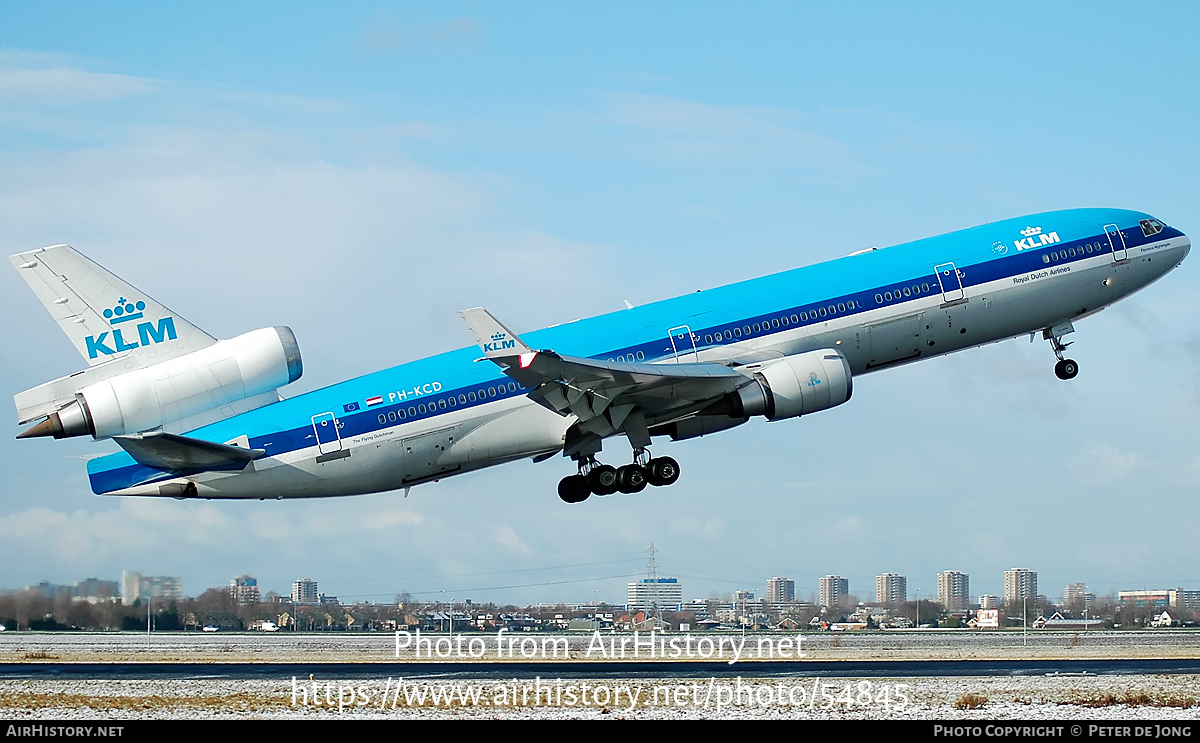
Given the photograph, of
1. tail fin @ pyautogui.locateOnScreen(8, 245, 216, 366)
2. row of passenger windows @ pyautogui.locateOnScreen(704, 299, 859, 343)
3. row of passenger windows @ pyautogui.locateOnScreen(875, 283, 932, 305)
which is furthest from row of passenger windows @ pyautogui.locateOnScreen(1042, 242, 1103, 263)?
tail fin @ pyautogui.locateOnScreen(8, 245, 216, 366)

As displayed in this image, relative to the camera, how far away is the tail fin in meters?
40.3

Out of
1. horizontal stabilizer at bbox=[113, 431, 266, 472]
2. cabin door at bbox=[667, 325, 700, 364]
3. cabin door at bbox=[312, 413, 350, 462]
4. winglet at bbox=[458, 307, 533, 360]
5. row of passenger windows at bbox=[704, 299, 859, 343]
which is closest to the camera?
winglet at bbox=[458, 307, 533, 360]

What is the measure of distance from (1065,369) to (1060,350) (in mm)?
810

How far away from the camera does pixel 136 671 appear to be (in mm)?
42875

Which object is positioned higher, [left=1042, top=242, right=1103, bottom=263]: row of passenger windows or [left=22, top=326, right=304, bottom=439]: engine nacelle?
[left=1042, top=242, right=1103, bottom=263]: row of passenger windows

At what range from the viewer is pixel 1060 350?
47344 millimetres

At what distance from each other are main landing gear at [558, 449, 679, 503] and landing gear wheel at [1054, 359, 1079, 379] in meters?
15.0

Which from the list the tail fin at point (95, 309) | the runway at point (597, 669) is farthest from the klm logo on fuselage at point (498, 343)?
the tail fin at point (95, 309)

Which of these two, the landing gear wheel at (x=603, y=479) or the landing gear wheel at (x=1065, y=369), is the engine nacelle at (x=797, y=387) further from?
the landing gear wheel at (x=1065, y=369)

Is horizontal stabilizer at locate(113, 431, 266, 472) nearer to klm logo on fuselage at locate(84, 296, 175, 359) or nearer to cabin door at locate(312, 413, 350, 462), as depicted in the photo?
cabin door at locate(312, 413, 350, 462)

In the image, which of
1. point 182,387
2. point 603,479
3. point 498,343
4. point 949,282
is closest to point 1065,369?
point 949,282

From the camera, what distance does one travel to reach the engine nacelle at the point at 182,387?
127ft
